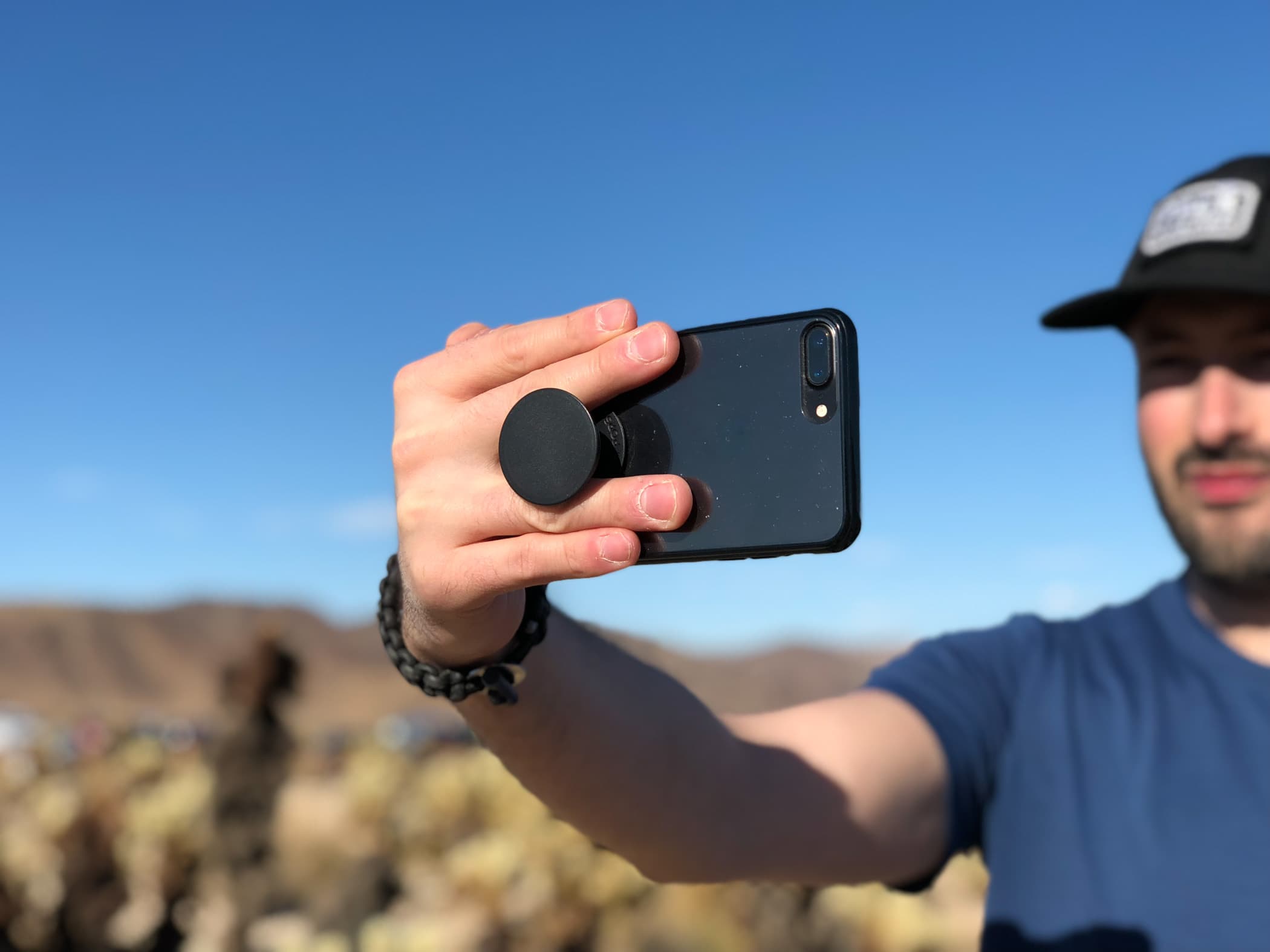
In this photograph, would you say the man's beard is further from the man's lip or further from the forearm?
the forearm

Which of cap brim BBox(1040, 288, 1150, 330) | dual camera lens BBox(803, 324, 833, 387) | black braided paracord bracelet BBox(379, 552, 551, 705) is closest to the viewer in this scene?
dual camera lens BBox(803, 324, 833, 387)

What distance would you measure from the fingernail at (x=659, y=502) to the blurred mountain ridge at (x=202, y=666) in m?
43.4

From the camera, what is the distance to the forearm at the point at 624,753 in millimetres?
2061

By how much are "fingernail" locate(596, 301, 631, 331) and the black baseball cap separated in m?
1.80

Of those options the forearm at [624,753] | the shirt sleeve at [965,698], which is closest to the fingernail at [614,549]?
the forearm at [624,753]

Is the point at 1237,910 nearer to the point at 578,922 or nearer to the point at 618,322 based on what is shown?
the point at 618,322

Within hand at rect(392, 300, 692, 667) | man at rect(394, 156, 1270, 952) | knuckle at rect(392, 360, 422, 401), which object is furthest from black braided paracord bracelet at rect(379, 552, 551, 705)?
knuckle at rect(392, 360, 422, 401)

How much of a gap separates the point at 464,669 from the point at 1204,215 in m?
2.29

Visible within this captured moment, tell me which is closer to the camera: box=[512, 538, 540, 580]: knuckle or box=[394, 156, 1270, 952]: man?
box=[512, 538, 540, 580]: knuckle

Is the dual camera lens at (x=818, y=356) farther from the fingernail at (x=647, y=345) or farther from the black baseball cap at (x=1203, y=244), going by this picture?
the black baseball cap at (x=1203, y=244)

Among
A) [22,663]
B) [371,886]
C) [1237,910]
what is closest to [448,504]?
[1237,910]

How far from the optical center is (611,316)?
1578 millimetres

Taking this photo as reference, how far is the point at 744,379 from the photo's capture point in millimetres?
1687

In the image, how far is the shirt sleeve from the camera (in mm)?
2789
